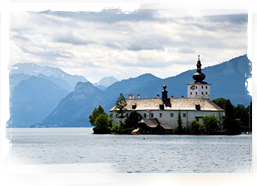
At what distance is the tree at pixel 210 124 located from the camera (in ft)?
176

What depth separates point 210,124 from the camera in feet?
177

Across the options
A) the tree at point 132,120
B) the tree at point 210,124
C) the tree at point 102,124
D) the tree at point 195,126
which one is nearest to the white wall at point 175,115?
the tree at point 195,126

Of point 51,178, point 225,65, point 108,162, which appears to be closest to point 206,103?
point 108,162

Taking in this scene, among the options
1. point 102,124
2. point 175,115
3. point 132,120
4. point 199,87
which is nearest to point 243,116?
point 175,115

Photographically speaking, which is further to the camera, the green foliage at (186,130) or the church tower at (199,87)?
the church tower at (199,87)

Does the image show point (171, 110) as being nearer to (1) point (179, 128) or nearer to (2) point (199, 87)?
(1) point (179, 128)

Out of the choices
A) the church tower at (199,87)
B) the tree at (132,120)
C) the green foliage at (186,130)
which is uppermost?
the church tower at (199,87)

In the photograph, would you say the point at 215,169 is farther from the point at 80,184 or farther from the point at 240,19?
the point at 80,184

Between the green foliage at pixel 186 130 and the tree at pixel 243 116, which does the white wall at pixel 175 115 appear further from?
the tree at pixel 243 116

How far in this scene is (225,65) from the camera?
600 feet

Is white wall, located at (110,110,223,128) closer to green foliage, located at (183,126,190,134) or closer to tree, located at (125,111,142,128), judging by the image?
green foliage, located at (183,126,190,134)

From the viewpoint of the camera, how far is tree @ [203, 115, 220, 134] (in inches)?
2117

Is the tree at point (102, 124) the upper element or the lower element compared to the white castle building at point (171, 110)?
lower

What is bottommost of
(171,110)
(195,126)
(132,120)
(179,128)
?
(179,128)
